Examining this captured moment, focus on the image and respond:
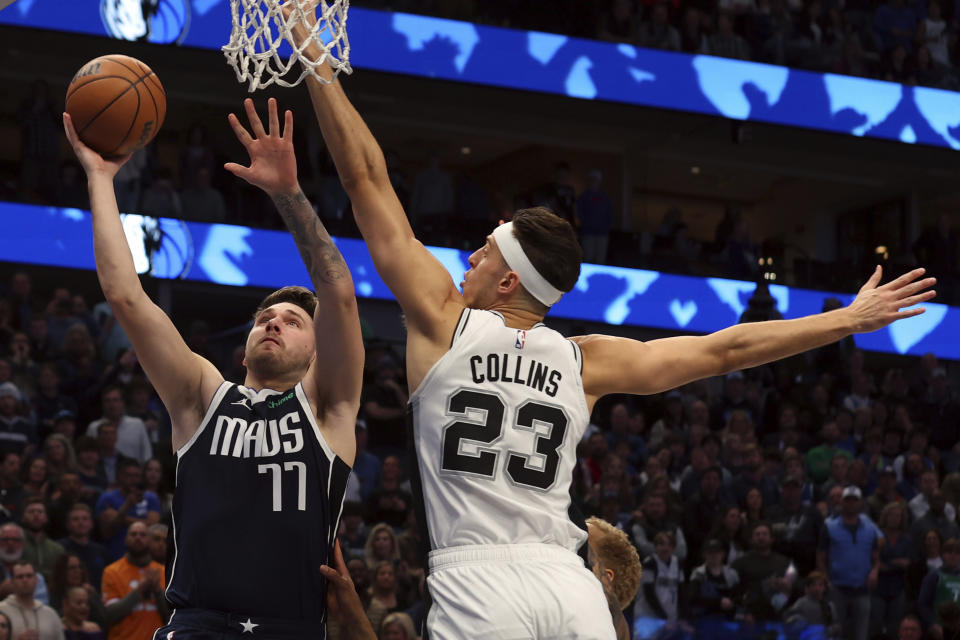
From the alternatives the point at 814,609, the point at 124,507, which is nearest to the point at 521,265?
the point at 124,507

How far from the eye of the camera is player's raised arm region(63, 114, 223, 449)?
4340 mm

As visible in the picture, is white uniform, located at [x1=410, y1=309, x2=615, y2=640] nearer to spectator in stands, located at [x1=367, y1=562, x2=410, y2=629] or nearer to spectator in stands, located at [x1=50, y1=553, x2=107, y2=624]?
spectator in stands, located at [x1=50, y1=553, x2=107, y2=624]

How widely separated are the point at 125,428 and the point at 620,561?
22.8 feet

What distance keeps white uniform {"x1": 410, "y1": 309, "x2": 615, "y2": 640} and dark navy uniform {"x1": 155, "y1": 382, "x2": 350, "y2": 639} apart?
54cm

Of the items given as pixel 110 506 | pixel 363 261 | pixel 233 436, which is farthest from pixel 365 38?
pixel 233 436

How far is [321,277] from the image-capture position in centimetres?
443

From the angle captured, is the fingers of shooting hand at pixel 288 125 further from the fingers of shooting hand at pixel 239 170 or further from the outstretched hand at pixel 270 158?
the fingers of shooting hand at pixel 239 170

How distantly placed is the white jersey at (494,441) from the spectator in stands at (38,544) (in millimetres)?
6090

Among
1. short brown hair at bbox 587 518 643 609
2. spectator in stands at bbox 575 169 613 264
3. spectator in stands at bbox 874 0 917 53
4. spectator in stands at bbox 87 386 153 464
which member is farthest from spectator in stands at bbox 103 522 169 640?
spectator in stands at bbox 874 0 917 53

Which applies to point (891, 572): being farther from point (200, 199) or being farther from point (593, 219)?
point (200, 199)

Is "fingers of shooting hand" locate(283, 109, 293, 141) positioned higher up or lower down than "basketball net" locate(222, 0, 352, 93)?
lower down

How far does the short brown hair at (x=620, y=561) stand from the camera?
213 inches

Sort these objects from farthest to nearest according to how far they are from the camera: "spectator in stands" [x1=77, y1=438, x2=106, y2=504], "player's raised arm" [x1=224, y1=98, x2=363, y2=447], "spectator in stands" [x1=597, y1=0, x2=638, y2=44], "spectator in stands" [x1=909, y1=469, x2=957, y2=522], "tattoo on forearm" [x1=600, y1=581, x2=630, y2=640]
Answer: "spectator in stands" [x1=597, y1=0, x2=638, y2=44], "spectator in stands" [x1=909, y1=469, x2=957, y2=522], "spectator in stands" [x1=77, y1=438, x2=106, y2=504], "tattoo on forearm" [x1=600, y1=581, x2=630, y2=640], "player's raised arm" [x1=224, y1=98, x2=363, y2=447]

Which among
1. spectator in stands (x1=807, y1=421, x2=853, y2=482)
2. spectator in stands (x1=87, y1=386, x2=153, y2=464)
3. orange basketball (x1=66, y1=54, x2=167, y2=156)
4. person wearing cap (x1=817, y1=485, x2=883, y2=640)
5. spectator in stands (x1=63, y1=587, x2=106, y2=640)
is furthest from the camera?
spectator in stands (x1=807, y1=421, x2=853, y2=482)
